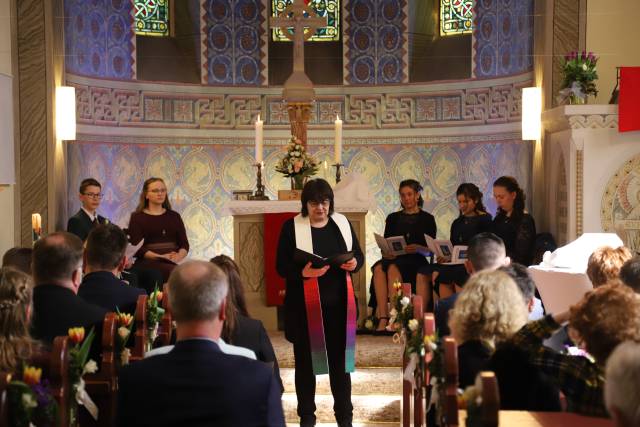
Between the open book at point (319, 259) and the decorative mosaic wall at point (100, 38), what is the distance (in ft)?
16.8

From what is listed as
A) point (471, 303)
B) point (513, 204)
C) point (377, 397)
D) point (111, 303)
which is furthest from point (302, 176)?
point (471, 303)

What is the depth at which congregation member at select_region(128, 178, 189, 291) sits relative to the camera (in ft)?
25.3

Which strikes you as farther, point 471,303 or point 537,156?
point 537,156

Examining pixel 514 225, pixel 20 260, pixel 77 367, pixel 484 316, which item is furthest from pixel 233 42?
pixel 484 316

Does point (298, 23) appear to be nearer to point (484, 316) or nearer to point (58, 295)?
point (58, 295)

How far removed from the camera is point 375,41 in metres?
11.6

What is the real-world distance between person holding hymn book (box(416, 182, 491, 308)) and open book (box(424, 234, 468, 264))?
6 centimetres

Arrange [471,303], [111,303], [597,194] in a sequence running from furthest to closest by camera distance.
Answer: [597,194], [111,303], [471,303]

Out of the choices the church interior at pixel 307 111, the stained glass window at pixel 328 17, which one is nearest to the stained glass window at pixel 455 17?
the church interior at pixel 307 111

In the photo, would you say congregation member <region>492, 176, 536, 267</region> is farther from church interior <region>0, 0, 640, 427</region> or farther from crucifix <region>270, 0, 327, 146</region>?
crucifix <region>270, 0, 327, 146</region>

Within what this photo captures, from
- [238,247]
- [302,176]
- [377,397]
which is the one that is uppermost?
[302,176]

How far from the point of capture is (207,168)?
11.4 meters

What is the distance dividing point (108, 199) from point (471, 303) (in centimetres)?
794

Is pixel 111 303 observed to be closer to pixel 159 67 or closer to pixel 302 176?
pixel 302 176
